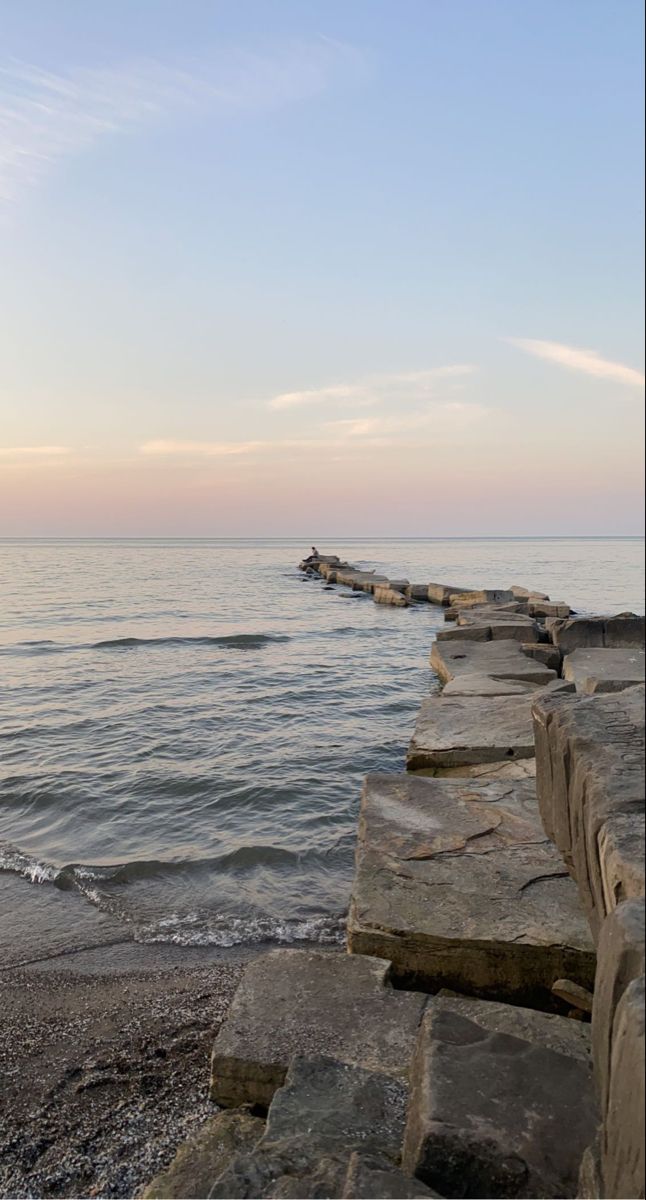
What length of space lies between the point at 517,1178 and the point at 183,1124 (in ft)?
3.79

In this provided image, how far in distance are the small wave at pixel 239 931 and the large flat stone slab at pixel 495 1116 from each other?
1.79 meters

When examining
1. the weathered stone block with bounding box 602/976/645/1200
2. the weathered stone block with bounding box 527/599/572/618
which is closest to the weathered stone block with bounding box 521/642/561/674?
the weathered stone block with bounding box 527/599/572/618

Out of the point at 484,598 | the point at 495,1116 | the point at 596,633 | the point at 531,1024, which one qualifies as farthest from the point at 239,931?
the point at 484,598

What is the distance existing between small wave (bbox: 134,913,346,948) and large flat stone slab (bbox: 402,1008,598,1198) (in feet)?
5.87

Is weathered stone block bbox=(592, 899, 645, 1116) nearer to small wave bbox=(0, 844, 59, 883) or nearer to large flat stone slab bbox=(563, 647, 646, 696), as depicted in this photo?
large flat stone slab bbox=(563, 647, 646, 696)

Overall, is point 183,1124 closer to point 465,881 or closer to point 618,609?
point 465,881

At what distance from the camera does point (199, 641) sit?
14016 millimetres

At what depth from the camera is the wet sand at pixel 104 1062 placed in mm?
2141

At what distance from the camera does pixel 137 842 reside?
15.6 feet

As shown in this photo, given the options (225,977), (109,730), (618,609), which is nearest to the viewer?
(225,977)

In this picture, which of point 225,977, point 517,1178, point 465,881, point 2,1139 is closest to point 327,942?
point 225,977

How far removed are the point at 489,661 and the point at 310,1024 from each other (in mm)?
5770

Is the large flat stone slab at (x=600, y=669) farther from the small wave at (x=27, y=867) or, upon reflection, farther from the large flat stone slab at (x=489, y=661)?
the small wave at (x=27, y=867)

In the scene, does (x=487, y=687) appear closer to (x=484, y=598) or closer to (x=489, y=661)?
(x=489, y=661)
